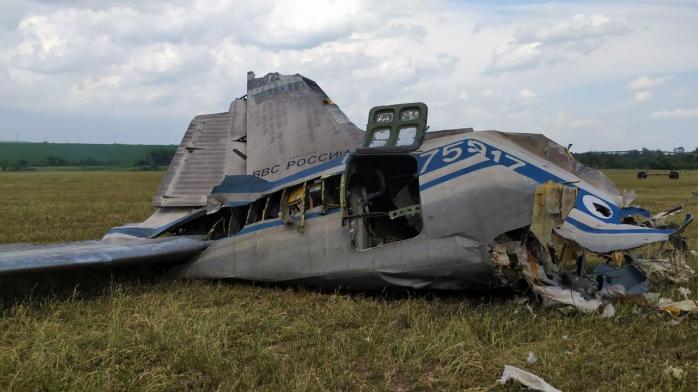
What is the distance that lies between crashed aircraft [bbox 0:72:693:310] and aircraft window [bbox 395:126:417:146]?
0.05 ft

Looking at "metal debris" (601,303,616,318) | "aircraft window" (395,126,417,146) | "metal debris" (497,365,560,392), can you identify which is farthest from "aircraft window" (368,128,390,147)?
"metal debris" (497,365,560,392)

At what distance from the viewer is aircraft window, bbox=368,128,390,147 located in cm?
657

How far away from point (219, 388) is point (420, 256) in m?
2.63

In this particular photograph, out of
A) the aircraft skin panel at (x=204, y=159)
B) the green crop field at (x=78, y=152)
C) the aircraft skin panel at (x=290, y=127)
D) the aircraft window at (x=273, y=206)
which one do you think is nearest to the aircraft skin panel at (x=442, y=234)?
the aircraft window at (x=273, y=206)

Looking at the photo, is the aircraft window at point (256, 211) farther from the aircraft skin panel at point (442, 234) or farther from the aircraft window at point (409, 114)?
the aircraft window at point (409, 114)

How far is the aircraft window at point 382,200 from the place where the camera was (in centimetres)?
641

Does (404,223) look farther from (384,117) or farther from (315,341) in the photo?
(315,341)

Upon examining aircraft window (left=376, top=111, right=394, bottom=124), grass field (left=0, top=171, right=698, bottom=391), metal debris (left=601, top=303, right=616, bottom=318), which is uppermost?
aircraft window (left=376, top=111, right=394, bottom=124)

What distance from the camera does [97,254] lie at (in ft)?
21.2

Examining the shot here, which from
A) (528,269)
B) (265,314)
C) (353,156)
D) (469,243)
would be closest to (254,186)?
(353,156)

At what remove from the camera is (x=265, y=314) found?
18.7 feet

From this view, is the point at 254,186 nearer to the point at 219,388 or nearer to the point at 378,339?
the point at 378,339

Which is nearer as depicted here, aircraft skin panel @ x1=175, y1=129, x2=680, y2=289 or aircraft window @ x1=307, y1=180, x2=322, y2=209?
aircraft skin panel @ x1=175, y1=129, x2=680, y2=289

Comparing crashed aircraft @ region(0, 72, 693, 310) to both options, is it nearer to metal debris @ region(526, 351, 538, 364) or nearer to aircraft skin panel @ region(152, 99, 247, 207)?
aircraft skin panel @ region(152, 99, 247, 207)
